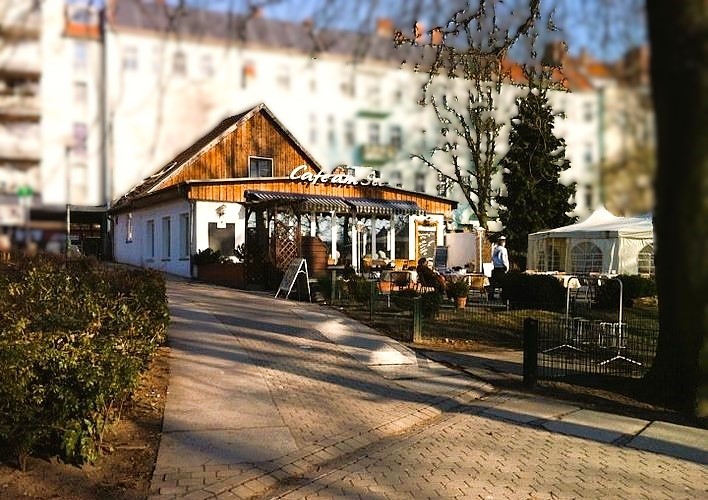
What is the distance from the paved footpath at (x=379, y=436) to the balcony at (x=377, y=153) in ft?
11.8

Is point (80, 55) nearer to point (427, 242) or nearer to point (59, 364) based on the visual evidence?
point (59, 364)

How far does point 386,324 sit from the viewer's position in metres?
14.4

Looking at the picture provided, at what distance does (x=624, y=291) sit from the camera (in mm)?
18828

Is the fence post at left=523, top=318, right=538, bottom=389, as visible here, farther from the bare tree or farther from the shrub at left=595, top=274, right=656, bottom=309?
the shrub at left=595, top=274, right=656, bottom=309

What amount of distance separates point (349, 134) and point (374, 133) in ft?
0.32

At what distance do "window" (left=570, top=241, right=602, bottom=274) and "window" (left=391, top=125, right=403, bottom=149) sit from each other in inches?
911

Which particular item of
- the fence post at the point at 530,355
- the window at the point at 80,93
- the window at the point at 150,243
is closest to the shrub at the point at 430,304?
the fence post at the point at 530,355

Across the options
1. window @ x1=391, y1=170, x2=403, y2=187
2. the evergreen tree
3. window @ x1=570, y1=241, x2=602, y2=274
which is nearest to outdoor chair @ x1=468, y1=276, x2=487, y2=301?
window @ x1=570, y1=241, x2=602, y2=274

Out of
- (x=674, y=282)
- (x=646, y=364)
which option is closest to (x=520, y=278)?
(x=646, y=364)

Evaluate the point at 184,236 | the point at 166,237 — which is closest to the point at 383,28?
the point at 184,236

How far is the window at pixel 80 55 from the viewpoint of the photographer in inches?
80.2

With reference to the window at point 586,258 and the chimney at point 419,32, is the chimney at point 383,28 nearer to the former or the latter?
the chimney at point 419,32

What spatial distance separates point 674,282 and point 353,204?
2445 centimetres

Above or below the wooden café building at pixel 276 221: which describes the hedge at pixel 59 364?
below
